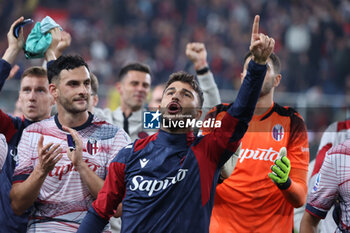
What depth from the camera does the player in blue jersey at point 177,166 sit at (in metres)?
2.79

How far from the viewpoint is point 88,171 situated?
134 inches

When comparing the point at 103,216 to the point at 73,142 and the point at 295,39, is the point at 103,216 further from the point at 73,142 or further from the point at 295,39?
the point at 295,39

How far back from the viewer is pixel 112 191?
303 cm

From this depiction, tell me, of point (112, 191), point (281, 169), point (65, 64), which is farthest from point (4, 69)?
point (281, 169)

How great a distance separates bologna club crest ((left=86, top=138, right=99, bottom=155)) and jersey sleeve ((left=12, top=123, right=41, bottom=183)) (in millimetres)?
384

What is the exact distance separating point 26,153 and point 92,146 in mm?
483

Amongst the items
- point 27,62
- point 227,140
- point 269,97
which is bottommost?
point 227,140

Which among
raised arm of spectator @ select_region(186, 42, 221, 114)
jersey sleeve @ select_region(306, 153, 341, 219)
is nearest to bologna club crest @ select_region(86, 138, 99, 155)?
raised arm of spectator @ select_region(186, 42, 221, 114)

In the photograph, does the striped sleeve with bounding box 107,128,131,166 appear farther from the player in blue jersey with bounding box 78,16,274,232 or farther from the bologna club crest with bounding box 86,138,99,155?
the player in blue jersey with bounding box 78,16,274,232

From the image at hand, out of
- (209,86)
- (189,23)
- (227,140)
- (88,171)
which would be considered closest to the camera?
(227,140)

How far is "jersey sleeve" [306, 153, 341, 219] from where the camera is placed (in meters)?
3.42

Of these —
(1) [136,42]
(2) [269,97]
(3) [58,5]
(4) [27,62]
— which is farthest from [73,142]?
(3) [58,5]

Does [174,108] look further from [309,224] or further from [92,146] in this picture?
[309,224]

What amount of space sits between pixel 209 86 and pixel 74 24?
11.1m
